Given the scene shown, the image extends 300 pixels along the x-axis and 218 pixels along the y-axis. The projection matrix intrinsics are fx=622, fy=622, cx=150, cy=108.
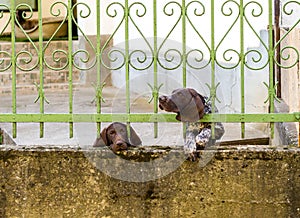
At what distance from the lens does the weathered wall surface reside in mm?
3479

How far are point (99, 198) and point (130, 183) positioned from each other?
0.20 m

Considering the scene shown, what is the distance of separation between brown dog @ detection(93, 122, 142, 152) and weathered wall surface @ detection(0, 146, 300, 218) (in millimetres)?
79

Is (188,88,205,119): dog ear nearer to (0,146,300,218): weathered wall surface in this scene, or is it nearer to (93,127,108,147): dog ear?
(0,146,300,218): weathered wall surface

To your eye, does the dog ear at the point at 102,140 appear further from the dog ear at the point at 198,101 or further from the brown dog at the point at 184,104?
the dog ear at the point at 198,101

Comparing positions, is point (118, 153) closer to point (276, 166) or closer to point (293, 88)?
point (276, 166)

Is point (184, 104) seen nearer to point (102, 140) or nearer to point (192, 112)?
point (192, 112)

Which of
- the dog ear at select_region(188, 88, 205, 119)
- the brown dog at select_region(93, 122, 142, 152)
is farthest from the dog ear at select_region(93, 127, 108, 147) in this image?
the dog ear at select_region(188, 88, 205, 119)

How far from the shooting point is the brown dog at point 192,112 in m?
3.37

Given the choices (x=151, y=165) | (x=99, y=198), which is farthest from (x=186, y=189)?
(x=99, y=198)

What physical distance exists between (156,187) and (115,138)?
14.4 inches

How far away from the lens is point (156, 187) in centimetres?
355

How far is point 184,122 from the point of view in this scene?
351 cm

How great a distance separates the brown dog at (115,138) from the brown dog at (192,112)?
0.31 meters

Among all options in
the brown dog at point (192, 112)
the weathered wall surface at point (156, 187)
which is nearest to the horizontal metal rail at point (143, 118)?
the brown dog at point (192, 112)
